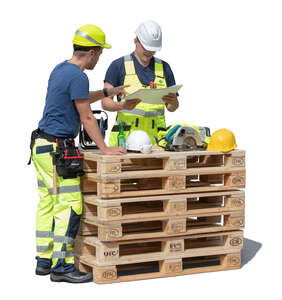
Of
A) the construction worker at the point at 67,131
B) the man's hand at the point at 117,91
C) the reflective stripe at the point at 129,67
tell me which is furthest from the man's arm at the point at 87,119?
the reflective stripe at the point at 129,67

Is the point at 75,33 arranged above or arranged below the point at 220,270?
above

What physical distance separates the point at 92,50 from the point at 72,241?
208 centimetres

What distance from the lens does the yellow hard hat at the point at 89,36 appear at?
26.8 feet

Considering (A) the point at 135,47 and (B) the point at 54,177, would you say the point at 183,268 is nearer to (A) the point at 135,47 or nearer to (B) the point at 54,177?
(B) the point at 54,177

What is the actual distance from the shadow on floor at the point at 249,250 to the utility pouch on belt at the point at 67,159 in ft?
7.77

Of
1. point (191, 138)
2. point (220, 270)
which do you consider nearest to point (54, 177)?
point (191, 138)

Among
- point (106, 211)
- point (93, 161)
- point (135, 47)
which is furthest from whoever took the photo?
point (135, 47)

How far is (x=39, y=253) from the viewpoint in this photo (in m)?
8.63

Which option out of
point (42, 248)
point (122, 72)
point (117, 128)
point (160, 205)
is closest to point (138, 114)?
point (117, 128)

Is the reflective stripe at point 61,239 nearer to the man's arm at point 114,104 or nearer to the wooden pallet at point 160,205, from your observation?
the wooden pallet at point 160,205

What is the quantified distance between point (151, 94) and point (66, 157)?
124 centimetres

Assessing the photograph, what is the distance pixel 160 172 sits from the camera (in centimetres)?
824

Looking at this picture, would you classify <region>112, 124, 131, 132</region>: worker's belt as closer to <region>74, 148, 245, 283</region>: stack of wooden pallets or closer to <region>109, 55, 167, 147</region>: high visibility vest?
<region>109, 55, 167, 147</region>: high visibility vest

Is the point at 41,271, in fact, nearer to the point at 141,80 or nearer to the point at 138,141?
the point at 138,141
